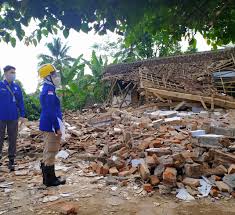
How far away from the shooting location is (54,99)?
4.88 metres

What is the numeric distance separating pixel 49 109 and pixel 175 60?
1298cm

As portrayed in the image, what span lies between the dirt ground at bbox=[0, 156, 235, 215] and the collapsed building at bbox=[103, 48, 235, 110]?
25.6 ft

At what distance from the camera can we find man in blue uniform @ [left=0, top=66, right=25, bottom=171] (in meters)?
5.86

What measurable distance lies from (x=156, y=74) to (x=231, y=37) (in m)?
12.3

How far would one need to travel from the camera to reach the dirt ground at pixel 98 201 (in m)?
4.32


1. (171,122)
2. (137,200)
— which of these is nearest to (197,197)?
(137,200)

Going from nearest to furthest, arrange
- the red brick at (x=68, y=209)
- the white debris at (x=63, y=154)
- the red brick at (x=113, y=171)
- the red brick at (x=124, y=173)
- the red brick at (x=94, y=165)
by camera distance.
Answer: the red brick at (x=68, y=209), the red brick at (x=124, y=173), the red brick at (x=113, y=171), the red brick at (x=94, y=165), the white debris at (x=63, y=154)

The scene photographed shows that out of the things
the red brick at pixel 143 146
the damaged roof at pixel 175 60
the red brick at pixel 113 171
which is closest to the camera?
the red brick at pixel 113 171

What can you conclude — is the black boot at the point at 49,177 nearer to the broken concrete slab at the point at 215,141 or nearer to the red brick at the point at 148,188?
the red brick at the point at 148,188

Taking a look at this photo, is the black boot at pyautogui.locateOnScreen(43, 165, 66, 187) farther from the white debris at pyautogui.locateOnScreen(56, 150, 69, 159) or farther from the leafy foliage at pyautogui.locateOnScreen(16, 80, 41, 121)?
the leafy foliage at pyautogui.locateOnScreen(16, 80, 41, 121)

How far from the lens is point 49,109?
4.84 metres

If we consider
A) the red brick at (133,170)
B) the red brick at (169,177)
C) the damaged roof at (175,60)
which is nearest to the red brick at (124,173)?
the red brick at (133,170)

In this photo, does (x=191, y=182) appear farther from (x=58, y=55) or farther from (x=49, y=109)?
(x=58, y=55)

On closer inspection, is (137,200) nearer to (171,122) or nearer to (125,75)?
(171,122)
